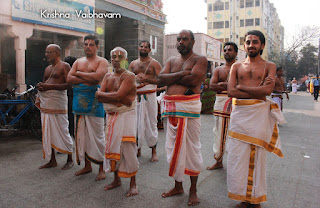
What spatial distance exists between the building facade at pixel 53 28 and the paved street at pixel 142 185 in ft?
12.4

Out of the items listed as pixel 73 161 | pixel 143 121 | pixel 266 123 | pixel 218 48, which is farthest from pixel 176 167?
pixel 218 48

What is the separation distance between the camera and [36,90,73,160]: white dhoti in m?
4.36

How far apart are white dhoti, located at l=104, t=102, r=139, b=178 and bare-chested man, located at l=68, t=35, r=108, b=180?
2.09ft

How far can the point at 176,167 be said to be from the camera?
320cm

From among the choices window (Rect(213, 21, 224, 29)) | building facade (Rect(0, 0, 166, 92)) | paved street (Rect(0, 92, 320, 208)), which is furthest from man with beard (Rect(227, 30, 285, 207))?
window (Rect(213, 21, 224, 29))

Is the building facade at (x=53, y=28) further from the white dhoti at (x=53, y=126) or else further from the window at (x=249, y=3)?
the window at (x=249, y=3)

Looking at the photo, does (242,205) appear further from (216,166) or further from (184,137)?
(216,166)

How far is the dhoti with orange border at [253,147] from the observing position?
2.89m

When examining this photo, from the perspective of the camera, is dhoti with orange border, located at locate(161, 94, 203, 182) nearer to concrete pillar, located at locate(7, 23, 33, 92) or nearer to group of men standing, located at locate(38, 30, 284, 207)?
group of men standing, located at locate(38, 30, 284, 207)

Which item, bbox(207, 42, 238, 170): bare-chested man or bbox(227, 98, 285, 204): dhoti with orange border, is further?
bbox(207, 42, 238, 170): bare-chested man

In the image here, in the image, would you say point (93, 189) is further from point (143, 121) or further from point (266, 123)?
point (266, 123)

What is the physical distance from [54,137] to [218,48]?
23.4 meters

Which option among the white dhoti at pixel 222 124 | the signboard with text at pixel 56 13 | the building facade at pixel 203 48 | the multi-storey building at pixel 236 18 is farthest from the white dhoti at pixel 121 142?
the multi-storey building at pixel 236 18

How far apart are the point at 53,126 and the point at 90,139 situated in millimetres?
828
